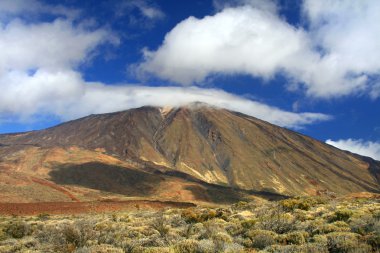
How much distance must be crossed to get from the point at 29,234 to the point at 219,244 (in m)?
16.2

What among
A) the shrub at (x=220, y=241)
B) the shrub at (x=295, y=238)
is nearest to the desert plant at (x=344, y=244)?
the shrub at (x=295, y=238)

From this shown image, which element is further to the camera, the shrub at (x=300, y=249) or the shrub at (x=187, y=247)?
the shrub at (x=187, y=247)

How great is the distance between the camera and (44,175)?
135125 mm

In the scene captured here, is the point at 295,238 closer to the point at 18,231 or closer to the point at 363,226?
the point at 363,226

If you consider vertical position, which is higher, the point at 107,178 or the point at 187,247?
the point at 107,178

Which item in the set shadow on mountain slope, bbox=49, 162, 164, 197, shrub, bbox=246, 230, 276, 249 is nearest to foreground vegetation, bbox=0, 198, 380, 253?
shrub, bbox=246, 230, 276, 249

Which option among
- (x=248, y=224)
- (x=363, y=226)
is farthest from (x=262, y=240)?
(x=248, y=224)

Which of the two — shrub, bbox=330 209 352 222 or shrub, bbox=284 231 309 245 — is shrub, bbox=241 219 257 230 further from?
shrub, bbox=284 231 309 245

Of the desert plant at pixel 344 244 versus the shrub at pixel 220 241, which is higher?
the desert plant at pixel 344 244

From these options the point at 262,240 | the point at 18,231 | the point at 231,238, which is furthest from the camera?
the point at 18,231

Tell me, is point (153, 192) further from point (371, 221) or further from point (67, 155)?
point (371, 221)

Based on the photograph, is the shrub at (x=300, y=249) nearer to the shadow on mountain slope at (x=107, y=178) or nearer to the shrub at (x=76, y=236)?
the shrub at (x=76, y=236)

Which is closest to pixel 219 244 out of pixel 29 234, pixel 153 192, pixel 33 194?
pixel 29 234

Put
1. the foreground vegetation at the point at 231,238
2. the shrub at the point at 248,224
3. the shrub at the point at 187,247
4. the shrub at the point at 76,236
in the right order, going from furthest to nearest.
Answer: the shrub at the point at 248,224 < the shrub at the point at 76,236 < the shrub at the point at 187,247 < the foreground vegetation at the point at 231,238
